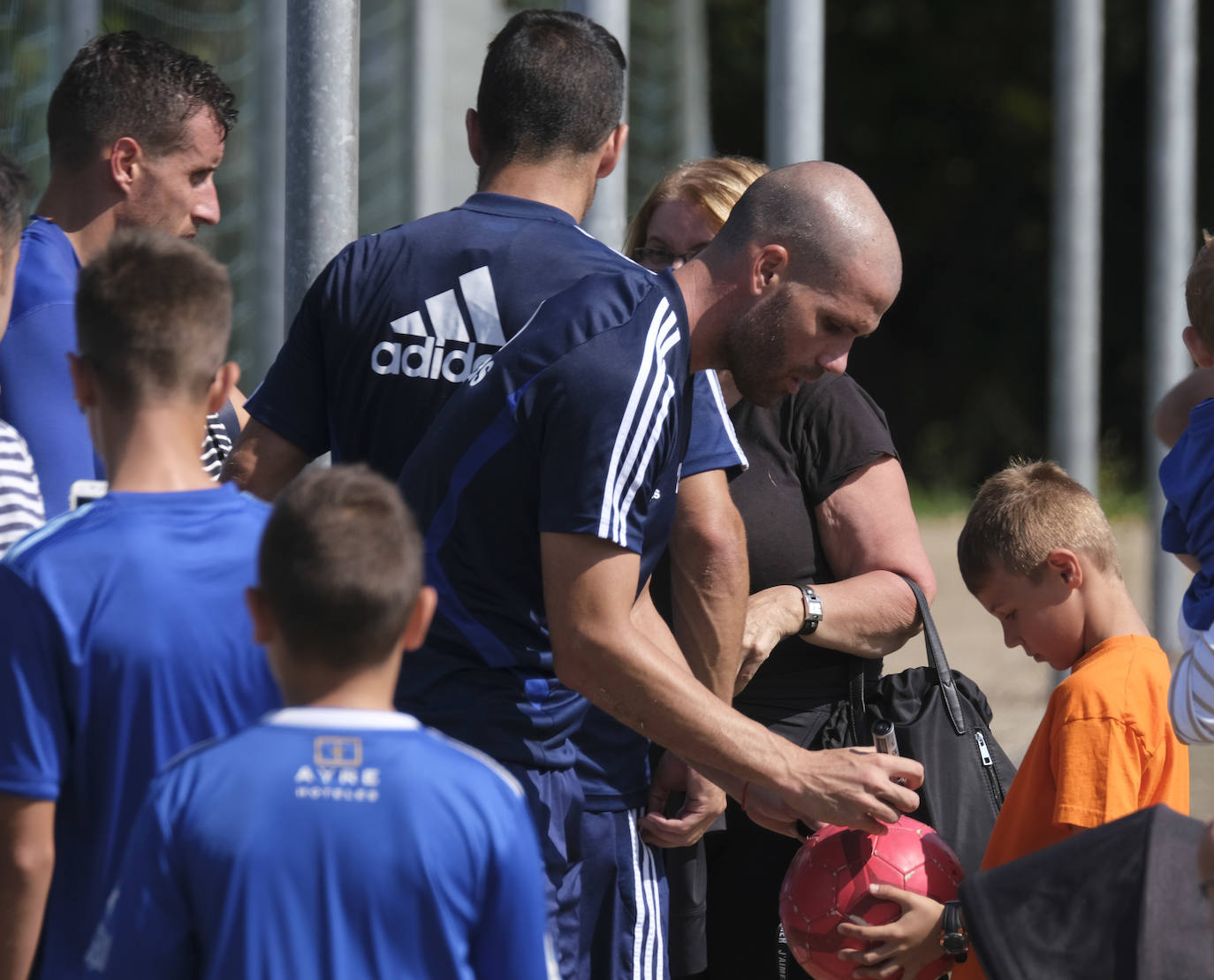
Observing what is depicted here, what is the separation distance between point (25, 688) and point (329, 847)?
1.66 ft

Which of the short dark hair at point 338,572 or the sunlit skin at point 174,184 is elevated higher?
the sunlit skin at point 174,184

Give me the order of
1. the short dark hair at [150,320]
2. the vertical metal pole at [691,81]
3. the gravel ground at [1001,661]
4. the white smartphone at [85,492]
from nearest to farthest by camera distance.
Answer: the short dark hair at [150,320]
the white smartphone at [85,492]
the gravel ground at [1001,661]
the vertical metal pole at [691,81]

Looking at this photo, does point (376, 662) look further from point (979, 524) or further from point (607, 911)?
point (979, 524)

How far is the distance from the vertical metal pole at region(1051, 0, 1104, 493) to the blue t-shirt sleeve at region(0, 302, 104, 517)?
5.92m

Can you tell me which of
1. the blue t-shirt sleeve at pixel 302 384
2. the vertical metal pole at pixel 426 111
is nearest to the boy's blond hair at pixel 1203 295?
the blue t-shirt sleeve at pixel 302 384

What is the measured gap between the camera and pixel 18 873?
206 cm

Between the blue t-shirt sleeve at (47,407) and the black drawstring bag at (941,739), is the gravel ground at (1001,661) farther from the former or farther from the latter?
the blue t-shirt sleeve at (47,407)

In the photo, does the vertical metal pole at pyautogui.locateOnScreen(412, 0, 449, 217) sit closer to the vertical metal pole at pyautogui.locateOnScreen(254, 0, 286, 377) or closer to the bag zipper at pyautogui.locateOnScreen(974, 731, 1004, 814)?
the vertical metal pole at pyautogui.locateOnScreen(254, 0, 286, 377)

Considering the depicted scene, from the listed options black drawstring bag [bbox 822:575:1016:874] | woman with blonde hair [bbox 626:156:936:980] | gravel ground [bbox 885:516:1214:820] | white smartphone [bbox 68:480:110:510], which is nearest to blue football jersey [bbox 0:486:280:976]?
white smartphone [bbox 68:480:110:510]

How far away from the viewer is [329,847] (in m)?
1.80

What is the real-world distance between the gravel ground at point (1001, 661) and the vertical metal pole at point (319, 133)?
3.75 meters

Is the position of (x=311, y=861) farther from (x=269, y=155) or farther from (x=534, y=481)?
(x=269, y=155)

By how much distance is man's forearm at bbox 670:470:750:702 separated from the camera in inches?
119

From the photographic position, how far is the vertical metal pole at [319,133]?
337cm
